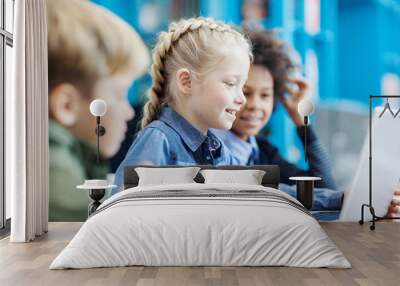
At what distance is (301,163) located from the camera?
25.0 ft

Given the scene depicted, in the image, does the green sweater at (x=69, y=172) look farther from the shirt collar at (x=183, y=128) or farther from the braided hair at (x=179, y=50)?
the shirt collar at (x=183, y=128)

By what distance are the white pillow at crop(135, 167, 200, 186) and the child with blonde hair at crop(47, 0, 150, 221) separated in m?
0.88

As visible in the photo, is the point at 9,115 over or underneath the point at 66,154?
over

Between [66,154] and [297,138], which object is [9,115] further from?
[297,138]

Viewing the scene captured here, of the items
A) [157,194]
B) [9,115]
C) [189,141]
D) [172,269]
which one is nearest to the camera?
[172,269]

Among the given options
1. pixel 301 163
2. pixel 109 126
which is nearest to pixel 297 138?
pixel 301 163

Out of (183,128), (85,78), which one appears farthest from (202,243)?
(85,78)

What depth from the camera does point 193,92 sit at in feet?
24.6

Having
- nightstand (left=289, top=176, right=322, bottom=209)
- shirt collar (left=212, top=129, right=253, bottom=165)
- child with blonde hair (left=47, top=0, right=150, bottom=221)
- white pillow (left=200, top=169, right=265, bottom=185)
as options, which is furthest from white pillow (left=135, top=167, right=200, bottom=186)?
nightstand (left=289, top=176, right=322, bottom=209)

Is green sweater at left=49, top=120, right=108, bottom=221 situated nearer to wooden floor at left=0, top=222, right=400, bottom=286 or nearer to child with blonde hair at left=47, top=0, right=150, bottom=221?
child with blonde hair at left=47, top=0, right=150, bottom=221

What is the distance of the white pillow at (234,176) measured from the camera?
6.78 metres

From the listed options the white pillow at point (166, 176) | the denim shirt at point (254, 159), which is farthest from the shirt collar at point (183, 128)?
the white pillow at point (166, 176)

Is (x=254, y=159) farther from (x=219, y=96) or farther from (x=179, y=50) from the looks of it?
(x=179, y=50)

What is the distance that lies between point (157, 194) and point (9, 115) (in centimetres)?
264
